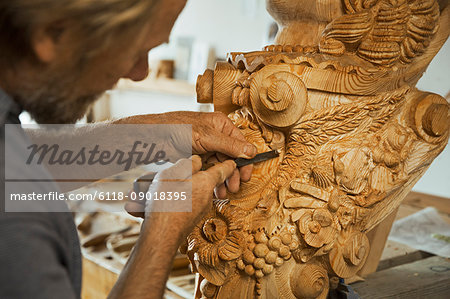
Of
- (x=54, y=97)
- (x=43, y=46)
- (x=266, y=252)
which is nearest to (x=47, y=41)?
(x=43, y=46)

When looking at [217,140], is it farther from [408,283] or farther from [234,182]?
[408,283]

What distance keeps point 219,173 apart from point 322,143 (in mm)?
326

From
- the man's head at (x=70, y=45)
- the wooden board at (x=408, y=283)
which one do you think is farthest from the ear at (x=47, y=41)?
the wooden board at (x=408, y=283)

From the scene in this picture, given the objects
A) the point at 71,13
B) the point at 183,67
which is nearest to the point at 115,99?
the point at 183,67

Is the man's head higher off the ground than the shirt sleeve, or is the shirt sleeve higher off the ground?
the man's head

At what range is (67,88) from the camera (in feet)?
2.98

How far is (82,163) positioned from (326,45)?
2.60 ft

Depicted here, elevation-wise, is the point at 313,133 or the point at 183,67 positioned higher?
the point at 313,133

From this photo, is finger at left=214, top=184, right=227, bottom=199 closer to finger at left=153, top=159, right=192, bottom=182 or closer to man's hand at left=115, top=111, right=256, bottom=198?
man's hand at left=115, top=111, right=256, bottom=198

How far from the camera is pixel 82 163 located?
142 centimetres

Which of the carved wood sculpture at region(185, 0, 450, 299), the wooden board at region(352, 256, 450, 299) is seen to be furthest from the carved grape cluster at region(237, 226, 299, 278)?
the wooden board at region(352, 256, 450, 299)

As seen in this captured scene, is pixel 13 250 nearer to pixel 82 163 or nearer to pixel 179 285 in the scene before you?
pixel 82 163

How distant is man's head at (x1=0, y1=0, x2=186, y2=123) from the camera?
0.79 meters

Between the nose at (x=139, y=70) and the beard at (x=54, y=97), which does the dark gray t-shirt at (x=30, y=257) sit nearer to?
the beard at (x=54, y=97)
